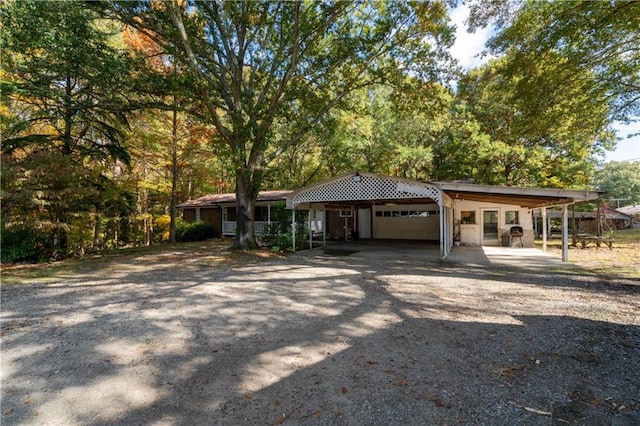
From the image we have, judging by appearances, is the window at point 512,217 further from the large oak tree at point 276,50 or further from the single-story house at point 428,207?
the large oak tree at point 276,50

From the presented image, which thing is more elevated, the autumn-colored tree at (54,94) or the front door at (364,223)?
the autumn-colored tree at (54,94)

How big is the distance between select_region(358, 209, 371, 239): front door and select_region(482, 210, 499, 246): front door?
659cm

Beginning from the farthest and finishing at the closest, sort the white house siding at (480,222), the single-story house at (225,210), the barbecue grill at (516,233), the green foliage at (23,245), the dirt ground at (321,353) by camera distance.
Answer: the single-story house at (225,210) → the white house siding at (480,222) → the barbecue grill at (516,233) → the green foliage at (23,245) → the dirt ground at (321,353)

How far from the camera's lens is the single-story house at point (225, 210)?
18.3 m

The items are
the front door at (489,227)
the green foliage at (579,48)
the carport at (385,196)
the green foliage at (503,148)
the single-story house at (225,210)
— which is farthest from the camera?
the single-story house at (225,210)

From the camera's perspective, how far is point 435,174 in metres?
22.3

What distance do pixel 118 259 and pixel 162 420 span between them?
10.3 meters

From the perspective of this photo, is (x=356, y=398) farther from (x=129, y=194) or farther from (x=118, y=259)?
(x=129, y=194)

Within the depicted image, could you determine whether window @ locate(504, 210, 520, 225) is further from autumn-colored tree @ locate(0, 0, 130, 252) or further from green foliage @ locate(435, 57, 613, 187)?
autumn-colored tree @ locate(0, 0, 130, 252)

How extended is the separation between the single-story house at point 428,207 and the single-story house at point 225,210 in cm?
306

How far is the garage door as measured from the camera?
18141 millimetres

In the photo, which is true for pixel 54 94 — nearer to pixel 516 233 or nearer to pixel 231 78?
pixel 231 78

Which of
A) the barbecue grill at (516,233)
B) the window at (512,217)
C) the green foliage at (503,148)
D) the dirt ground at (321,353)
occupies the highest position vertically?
the green foliage at (503,148)

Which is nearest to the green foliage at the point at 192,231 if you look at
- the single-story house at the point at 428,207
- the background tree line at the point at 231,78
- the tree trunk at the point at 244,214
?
the background tree line at the point at 231,78
